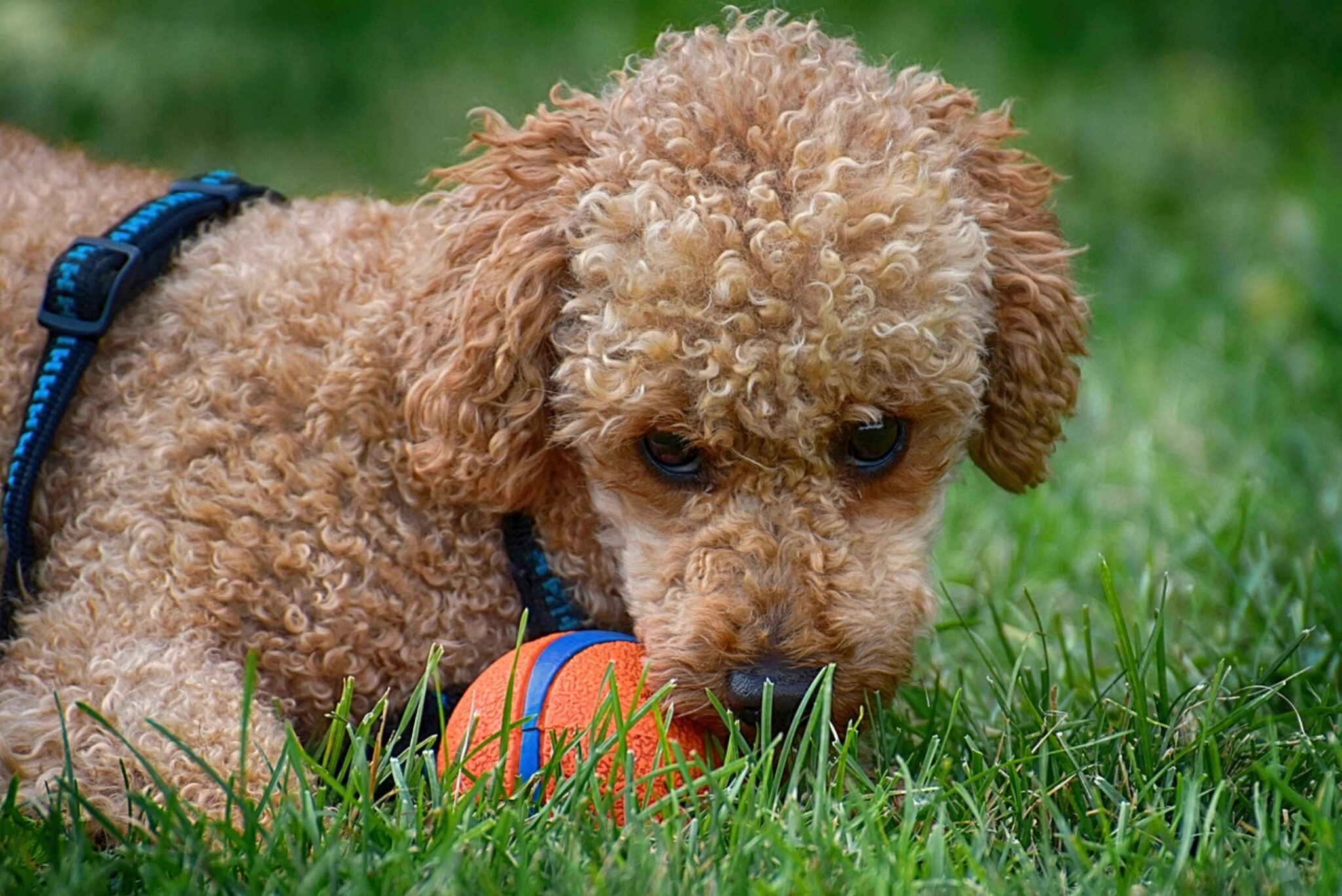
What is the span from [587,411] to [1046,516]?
7.13 ft

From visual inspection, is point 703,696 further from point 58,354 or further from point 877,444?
point 58,354

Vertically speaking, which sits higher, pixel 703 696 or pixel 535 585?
pixel 535 585

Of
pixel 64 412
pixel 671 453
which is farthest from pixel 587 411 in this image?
pixel 64 412

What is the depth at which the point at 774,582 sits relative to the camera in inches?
107

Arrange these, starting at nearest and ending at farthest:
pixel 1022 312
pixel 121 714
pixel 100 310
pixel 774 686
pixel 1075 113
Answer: pixel 774 686 → pixel 121 714 → pixel 1022 312 → pixel 100 310 → pixel 1075 113

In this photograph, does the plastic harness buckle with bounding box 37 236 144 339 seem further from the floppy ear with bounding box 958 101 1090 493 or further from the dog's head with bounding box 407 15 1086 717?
the floppy ear with bounding box 958 101 1090 493

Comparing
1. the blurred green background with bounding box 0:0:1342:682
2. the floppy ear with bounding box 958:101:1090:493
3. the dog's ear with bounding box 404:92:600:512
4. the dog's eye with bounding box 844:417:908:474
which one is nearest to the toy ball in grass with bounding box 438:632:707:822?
the dog's ear with bounding box 404:92:600:512

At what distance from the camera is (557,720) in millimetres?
2703

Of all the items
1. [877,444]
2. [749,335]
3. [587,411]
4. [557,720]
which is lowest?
[557,720]

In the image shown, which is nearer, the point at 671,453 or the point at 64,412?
the point at 671,453

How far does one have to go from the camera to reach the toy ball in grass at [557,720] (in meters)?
2.63

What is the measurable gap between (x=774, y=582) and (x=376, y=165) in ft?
18.9

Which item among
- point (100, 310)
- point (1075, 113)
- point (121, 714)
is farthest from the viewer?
point (1075, 113)

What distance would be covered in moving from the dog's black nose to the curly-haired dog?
0.5 inches
